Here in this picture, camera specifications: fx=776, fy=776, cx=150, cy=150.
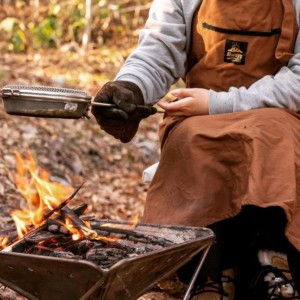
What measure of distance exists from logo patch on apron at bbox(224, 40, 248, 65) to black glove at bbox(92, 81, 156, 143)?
42 centimetres

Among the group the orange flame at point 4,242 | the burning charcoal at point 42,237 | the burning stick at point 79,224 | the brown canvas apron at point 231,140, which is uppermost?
the brown canvas apron at point 231,140

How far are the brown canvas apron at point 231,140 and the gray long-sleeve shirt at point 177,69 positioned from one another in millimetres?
53

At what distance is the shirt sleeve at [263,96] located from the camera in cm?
322

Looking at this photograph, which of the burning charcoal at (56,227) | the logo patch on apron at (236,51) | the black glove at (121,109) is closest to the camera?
the burning charcoal at (56,227)

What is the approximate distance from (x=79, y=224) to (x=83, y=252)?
13 centimetres

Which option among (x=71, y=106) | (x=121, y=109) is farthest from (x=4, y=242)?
(x=121, y=109)

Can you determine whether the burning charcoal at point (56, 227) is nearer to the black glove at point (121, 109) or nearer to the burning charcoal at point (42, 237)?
the burning charcoal at point (42, 237)

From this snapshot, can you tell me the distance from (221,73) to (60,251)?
119 centimetres

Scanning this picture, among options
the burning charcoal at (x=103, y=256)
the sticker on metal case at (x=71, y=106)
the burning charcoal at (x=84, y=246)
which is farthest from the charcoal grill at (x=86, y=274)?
the sticker on metal case at (x=71, y=106)

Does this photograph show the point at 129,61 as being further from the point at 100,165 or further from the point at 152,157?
the point at 152,157

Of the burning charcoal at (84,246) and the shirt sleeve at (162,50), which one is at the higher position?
the shirt sleeve at (162,50)

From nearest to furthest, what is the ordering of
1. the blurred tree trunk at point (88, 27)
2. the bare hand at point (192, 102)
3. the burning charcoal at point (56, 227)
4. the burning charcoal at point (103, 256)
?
the burning charcoal at point (103, 256) < the burning charcoal at point (56, 227) < the bare hand at point (192, 102) < the blurred tree trunk at point (88, 27)

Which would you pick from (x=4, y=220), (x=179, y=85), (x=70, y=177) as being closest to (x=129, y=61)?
(x=4, y=220)

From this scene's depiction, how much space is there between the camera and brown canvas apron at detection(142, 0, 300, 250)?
2.98 meters
